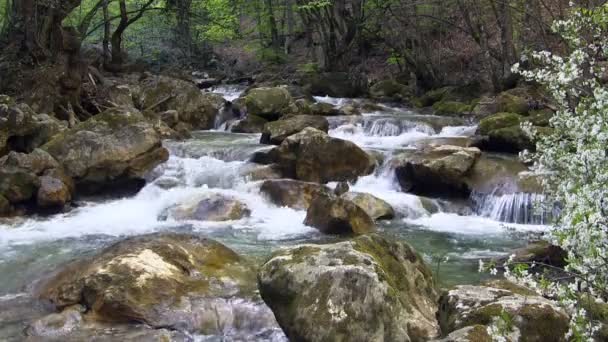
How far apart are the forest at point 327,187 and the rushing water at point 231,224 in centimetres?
5

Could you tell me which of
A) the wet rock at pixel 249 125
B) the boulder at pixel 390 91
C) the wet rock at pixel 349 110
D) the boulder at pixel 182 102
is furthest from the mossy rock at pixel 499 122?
the boulder at pixel 182 102

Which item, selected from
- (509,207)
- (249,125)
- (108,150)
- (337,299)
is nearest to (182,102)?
(249,125)

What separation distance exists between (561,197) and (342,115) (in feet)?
52.3

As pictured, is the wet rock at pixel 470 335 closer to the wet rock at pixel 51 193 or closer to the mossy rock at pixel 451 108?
the wet rock at pixel 51 193

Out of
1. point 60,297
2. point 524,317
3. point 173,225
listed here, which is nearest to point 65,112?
point 173,225

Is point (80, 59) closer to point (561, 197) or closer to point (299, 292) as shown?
point (299, 292)

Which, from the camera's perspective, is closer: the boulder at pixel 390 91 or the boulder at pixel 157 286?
the boulder at pixel 157 286

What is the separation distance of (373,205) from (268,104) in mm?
8307

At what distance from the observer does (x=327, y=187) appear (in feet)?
41.6

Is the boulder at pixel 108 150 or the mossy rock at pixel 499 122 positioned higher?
the mossy rock at pixel 499 122

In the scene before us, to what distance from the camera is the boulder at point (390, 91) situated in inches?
931

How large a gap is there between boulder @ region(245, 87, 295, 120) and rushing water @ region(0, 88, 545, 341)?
2.83 meters

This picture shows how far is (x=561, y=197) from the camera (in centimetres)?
408

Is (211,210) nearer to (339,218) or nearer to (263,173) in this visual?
(263,173)
